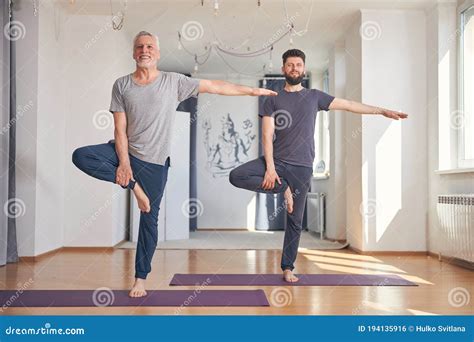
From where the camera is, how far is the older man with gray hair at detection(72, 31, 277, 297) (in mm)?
3049

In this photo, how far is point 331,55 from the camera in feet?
22.9

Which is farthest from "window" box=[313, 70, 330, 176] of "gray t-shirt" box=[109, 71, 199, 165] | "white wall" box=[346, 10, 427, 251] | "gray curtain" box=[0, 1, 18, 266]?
"gray t-shirt" box=[109, 71, 199, 165]

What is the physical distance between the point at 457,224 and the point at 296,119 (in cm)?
201

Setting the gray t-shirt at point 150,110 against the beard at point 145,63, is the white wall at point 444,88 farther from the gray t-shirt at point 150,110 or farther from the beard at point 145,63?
the beard at point 145,63

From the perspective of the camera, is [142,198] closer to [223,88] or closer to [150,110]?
[150,110]

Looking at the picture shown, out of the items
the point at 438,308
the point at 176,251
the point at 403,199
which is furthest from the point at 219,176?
the point at 438,308

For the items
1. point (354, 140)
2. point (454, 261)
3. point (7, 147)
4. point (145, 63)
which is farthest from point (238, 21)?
point (454, 261)

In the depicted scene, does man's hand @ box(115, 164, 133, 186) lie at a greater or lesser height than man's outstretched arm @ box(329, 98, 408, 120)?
lesser

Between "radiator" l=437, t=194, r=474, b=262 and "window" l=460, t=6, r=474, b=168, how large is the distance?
516mm

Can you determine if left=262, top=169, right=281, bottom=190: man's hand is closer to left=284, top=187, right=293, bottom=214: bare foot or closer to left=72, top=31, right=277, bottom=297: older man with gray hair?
left=284, top=187, right=293, bottom=214: bare foot

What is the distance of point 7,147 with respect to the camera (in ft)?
14.7

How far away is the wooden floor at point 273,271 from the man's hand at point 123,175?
71cm

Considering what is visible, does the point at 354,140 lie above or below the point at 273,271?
above

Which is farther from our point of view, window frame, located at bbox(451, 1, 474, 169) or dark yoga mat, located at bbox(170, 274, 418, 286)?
window frame, located at bbox(451, 1, 474, 169)
